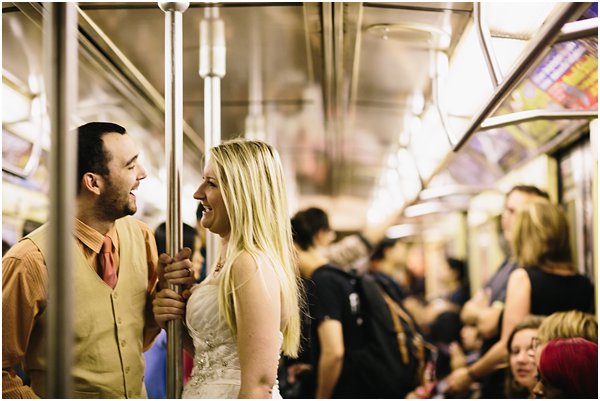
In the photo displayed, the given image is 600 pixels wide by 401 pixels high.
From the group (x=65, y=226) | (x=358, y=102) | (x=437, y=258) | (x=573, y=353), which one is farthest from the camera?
(x=437, y=258)

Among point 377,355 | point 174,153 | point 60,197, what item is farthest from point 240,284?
point 377,355

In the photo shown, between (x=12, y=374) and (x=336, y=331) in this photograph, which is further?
(x=336, y=331)

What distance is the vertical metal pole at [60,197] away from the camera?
155cm

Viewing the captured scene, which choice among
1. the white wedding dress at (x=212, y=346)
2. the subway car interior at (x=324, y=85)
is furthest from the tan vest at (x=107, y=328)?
the white wedding dress at (x=212, y=346)

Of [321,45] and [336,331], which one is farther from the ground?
[321,45]

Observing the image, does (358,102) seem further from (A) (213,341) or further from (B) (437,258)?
(B) (437,258)

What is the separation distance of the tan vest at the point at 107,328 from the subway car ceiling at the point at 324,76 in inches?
7.2

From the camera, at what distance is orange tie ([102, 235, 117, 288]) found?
7.46ft

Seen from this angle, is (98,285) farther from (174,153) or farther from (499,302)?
(499,302)

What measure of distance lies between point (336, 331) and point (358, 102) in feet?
4.89

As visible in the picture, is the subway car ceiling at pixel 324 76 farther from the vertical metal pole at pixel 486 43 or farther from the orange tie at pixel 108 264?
the orange tie at pixel 108 264

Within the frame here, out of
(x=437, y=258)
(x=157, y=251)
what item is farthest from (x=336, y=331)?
(x=437, y=258)

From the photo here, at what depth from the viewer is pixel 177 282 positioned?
2242 millimetres

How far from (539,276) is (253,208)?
2.02 metres
